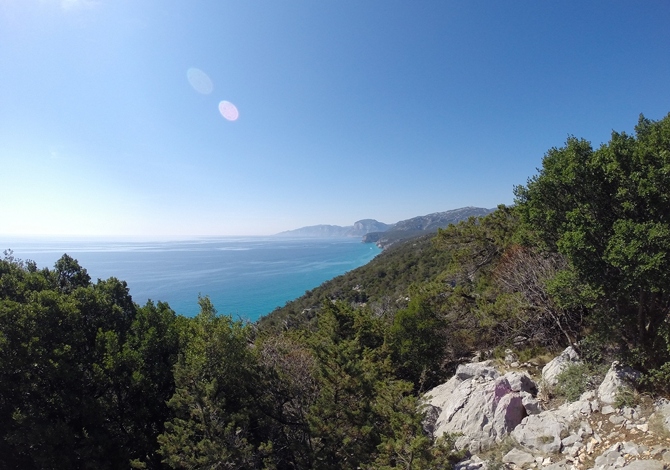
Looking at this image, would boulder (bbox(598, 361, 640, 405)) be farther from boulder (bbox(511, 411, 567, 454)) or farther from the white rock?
boulder (bbox(511, 411, 567, 454))

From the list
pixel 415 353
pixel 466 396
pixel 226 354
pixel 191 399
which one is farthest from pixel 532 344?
pixel 191 399

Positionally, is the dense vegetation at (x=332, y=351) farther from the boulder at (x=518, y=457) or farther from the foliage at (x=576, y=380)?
the boulder at (x=518, y=457)

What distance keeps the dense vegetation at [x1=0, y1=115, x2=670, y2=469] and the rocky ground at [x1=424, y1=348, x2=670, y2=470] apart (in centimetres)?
78

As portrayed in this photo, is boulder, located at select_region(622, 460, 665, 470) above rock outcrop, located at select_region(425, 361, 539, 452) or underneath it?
above

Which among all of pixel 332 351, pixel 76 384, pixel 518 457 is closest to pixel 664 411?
pixel 518 457

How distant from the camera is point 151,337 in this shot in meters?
13.5

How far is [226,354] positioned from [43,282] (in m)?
11.7

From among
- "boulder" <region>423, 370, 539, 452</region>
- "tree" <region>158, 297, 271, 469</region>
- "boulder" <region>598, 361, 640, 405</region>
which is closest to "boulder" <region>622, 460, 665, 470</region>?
"boulder" <region>598, 361, 640, 405</region>

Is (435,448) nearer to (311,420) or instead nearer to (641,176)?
(311,420)

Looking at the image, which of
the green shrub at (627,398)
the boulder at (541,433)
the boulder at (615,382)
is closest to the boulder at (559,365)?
the boulder at (615,382)

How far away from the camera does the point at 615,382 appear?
7582mm

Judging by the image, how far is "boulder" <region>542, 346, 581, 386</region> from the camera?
9.79 metres

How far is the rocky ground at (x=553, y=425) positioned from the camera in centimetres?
603

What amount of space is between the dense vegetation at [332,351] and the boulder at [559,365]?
361 millimetres
